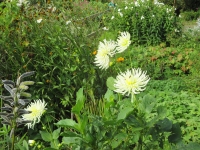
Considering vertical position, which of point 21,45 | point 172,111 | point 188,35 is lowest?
point 172,111

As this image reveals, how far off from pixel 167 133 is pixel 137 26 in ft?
25.3

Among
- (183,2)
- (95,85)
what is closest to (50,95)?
(95,85)

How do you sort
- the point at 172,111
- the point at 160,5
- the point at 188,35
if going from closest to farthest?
1. the point at 172,111
2. the point at 188,35
3. the point at 160,5

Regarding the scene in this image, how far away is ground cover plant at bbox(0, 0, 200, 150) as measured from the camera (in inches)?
60.9

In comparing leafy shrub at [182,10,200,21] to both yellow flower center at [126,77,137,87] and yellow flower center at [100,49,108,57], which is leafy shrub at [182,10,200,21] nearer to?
yellow flower center at [100,49,108,57]

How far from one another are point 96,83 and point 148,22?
532cm

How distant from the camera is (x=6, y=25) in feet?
13.0

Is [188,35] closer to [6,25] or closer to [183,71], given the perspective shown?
[183,71]

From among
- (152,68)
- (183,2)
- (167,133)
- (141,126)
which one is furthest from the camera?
(183,2)

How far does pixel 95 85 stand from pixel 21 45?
3.16 feet

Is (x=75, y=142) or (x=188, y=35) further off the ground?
(x=188, y=35)

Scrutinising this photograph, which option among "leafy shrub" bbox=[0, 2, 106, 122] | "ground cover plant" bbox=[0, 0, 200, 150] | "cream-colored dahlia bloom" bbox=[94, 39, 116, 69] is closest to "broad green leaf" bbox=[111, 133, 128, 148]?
"ground cover plant" bbox=[0, 0, 200, 150]

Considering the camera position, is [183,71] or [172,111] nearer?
[172,111]

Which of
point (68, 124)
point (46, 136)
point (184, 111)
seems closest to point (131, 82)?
point (68, 124)
